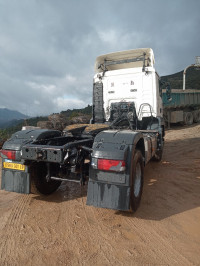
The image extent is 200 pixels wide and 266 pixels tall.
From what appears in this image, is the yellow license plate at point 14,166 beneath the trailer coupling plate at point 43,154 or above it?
beneath

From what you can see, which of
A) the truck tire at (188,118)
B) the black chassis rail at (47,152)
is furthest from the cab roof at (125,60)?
the truck tire at (188,118)

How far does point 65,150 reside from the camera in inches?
104

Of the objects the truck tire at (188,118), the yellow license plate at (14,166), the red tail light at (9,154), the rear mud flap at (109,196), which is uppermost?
the truck tire at (188,118)

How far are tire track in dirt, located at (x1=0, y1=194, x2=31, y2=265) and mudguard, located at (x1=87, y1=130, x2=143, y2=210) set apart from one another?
1.01m

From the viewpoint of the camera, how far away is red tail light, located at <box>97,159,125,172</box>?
245 cm

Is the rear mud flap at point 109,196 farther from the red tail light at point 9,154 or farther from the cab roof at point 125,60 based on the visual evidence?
the cab roof at point 125,60

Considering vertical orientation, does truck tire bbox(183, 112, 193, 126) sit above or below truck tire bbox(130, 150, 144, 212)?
above

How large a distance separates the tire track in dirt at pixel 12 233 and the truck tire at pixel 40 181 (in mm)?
273

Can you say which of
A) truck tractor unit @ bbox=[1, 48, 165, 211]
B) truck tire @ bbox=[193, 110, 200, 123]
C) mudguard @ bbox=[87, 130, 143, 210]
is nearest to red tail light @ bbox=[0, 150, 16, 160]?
truck tractor unit @ bbox=[1, 48, 165, 211]

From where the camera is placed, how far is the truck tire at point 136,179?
267cm

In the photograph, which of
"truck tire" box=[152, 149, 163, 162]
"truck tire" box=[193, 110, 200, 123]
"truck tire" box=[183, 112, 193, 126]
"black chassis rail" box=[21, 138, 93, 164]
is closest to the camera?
"black chassis rail" box=[21, 138, 93, 164]

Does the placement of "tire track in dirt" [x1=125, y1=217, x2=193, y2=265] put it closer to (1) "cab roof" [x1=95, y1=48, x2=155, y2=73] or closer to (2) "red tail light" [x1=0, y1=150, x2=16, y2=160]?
(2) "red tail light" [x1=0, y1=150, x2=16, y2=160]

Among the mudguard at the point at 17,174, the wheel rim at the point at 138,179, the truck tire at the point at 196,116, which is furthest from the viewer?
the truck tire at the point at 196,116

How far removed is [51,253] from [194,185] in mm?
3201
